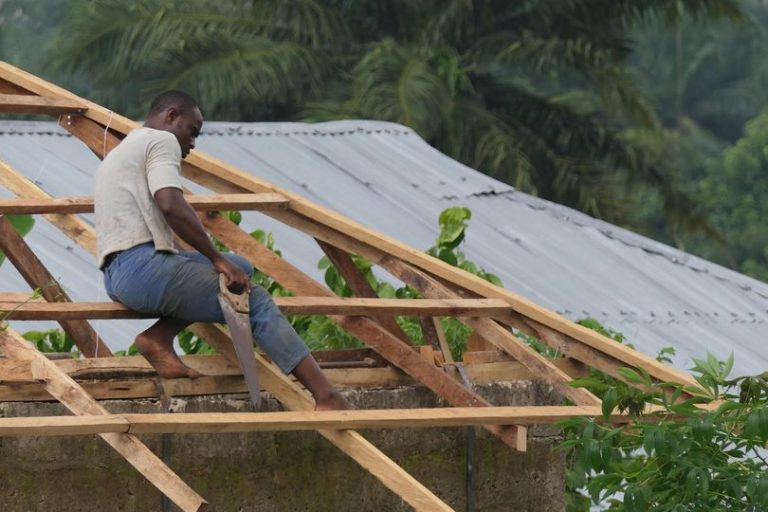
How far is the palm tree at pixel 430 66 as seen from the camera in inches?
953

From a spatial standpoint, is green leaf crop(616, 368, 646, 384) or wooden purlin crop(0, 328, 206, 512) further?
green leaf crop(616, 368, 646, 384)

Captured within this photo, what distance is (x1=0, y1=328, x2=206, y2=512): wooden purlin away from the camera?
5914mm

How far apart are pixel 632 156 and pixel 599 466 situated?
20157 millimetres

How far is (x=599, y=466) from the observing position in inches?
258

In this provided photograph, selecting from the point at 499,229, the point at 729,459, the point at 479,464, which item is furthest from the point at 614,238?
the point at 729,459

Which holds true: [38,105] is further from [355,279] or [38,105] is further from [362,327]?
[362,327]

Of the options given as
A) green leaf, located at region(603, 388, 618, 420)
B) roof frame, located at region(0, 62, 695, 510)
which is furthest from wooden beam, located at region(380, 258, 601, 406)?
green leaf, located at region(603, 388, 618, 420)

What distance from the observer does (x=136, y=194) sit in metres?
6.64

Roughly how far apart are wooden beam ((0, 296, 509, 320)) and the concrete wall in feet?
1.12

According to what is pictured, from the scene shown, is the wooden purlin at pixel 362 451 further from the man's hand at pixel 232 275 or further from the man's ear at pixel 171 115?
the man's ear at pixel 171 115

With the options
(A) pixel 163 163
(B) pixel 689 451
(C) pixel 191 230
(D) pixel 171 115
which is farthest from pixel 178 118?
(B) pixel 689 451

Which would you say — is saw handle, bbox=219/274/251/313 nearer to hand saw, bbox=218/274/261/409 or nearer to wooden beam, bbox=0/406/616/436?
hand saw, bbox=218/274/261/409

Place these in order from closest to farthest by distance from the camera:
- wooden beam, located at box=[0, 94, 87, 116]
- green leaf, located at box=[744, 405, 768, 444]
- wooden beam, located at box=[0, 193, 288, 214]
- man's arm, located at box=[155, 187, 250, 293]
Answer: green leaf, located at box=[744, 405, 768, 444], man's arm, located at box=[155, 187, 250, 293], wooden beam, located at box=[0, 193, 288, 214], wooden beam, located at box=[0, 94, 87, 116]

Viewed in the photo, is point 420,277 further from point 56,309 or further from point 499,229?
point 499,229
